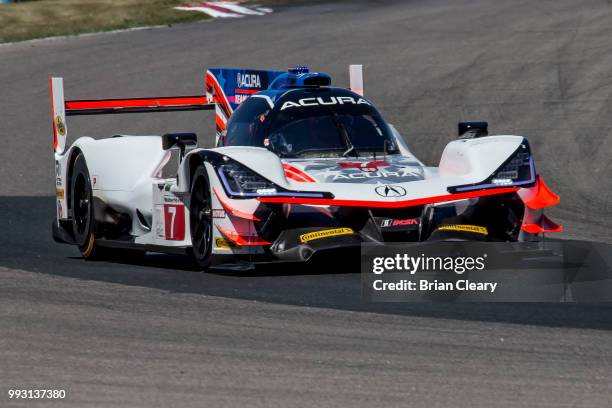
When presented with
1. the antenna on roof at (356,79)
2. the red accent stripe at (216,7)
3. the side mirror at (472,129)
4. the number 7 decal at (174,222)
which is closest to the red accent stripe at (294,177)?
the number 7 decal at (174,222)

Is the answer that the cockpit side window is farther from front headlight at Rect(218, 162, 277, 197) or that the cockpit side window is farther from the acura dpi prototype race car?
front headlight at Rect(218, 162, 277, 197)

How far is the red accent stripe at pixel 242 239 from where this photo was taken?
8.73 metres

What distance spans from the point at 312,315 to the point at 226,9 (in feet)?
75.4

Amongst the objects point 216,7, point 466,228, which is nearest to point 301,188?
point 466,228

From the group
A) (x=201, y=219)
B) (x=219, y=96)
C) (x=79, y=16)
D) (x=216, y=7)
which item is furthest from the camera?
(x=216, y=7)

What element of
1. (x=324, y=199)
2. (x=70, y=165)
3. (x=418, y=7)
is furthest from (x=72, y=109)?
(x=418, y=7)

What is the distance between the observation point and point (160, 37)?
84.0 feet

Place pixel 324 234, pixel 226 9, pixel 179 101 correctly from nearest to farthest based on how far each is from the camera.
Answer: pixel 324 234 < pixel 179 101 < pixel 226 9

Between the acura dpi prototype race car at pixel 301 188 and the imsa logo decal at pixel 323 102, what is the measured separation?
10 mm

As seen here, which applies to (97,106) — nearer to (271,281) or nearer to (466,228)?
(271,281)

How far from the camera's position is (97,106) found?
1171 cm

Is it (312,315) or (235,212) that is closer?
(312,315)

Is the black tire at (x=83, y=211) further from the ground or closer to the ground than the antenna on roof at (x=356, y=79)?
closer to the ground

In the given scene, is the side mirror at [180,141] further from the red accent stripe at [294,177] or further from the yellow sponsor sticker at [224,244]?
the yellow sponsor sticker at [224,244]
